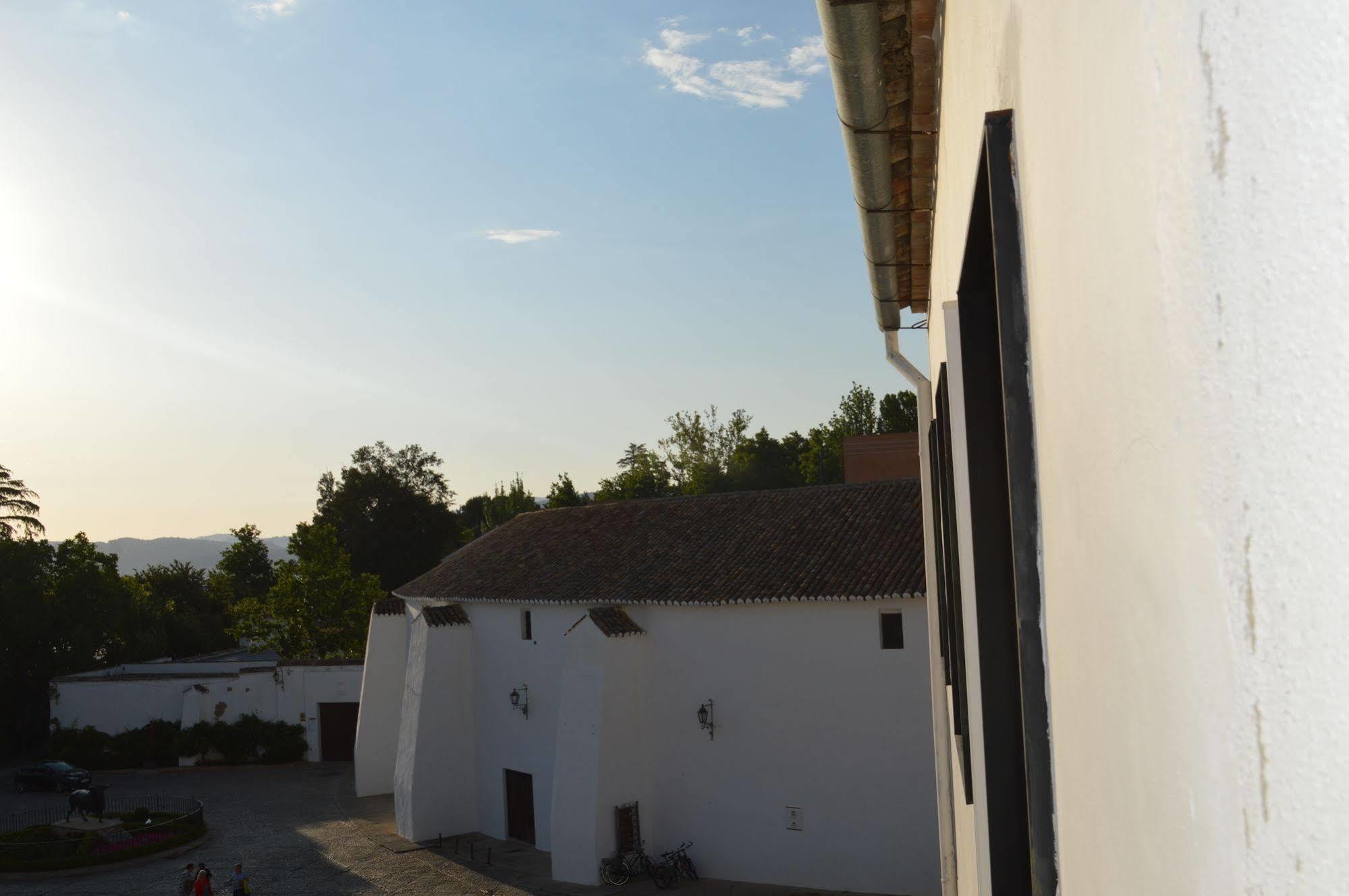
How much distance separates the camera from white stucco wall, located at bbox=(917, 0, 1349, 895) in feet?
2.12

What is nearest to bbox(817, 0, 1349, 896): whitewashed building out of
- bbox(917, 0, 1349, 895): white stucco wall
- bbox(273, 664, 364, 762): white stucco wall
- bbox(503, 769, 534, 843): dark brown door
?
bbox(917, 0, 1349, 895): white stucco wall

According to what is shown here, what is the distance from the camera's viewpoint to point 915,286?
7.02m

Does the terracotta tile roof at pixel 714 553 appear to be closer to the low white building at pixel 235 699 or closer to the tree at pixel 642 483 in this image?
the low white building at pixel 235 699

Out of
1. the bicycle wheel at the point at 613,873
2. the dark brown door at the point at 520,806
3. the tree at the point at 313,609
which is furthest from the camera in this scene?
the tree at the point at 313,609

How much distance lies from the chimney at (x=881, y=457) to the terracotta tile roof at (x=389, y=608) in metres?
14.9

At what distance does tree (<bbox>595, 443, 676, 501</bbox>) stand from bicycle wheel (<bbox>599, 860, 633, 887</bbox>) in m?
41.9

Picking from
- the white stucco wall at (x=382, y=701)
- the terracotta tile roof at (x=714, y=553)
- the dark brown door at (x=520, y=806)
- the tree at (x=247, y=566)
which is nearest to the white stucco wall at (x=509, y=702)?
the dark brown door at (x=520, y=806)

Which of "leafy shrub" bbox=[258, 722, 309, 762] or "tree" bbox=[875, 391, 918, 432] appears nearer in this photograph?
"leafy shrub" bbox=[258, 722, 309, 762]

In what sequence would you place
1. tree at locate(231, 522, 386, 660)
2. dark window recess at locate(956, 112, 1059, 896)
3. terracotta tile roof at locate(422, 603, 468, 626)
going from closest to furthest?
dark window recess at locate(956, 112, 1059, 896)
terracotta tile roof at locate(422, 603, 468, 626)
tree at locate(231, 522, 386, 660)

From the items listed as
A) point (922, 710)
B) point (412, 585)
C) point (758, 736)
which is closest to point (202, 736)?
point (412, 585)

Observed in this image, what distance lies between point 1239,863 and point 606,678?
21732 millimetres

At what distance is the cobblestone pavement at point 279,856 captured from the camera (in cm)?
2162

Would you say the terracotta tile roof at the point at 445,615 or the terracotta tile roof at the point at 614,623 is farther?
the terracotta tile roof at the point at 445,615

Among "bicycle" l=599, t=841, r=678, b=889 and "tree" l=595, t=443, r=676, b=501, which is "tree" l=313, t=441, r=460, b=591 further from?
"bicycle" l=599, t=841, r=678, b=889
